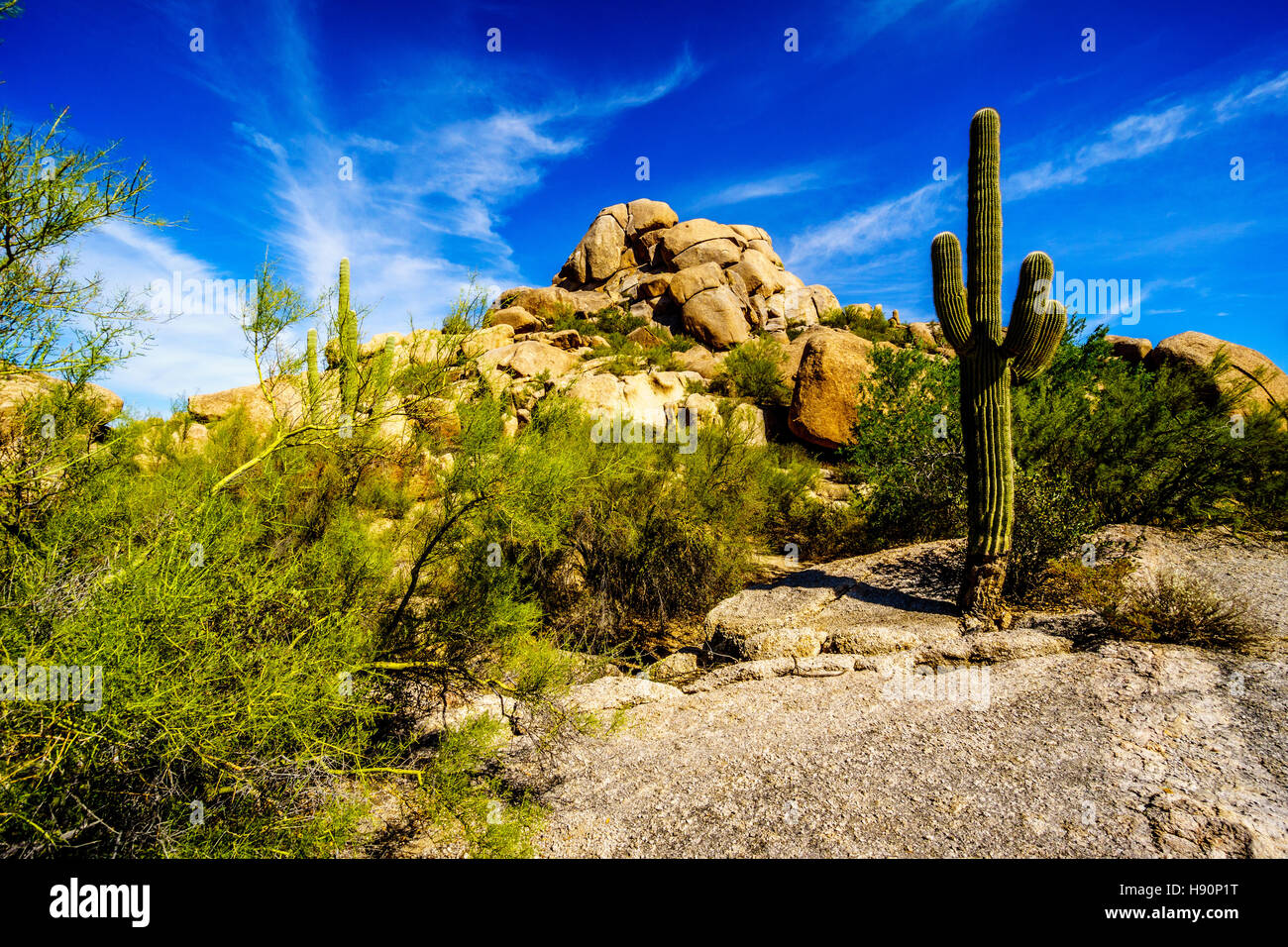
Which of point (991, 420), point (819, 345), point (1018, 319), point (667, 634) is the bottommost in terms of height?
point (667, 634)

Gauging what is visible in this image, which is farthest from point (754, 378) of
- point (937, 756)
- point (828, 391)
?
point (937, 756)

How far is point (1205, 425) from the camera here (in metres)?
8.30

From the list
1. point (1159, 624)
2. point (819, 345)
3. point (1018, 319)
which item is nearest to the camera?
point (1159, 624)

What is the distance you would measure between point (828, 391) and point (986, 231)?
817 centimetres

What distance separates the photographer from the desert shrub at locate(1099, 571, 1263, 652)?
16.6 ft

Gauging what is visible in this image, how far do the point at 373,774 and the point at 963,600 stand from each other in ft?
19.7

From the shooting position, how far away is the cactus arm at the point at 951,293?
6.70 m

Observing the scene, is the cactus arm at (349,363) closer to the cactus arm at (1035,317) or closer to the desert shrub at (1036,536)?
the cactus arm at (1035,317)

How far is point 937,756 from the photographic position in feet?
13.5

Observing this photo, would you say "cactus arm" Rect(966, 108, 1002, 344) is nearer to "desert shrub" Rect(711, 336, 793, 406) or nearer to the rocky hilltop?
the rocky hilltop

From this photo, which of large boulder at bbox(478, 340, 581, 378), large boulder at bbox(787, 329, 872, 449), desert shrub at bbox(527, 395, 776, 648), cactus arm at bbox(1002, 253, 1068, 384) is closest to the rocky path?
desert shrub at bbox(527, 395, 776, 648)
